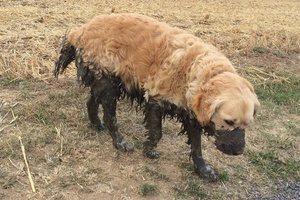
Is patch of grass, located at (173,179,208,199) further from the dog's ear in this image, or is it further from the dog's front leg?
the dog's ear

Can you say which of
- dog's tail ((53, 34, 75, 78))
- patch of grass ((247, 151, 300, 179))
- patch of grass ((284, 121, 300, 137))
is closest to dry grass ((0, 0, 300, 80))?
dog's tail ((53, 34, 75, 78))

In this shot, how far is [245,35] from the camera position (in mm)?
11406

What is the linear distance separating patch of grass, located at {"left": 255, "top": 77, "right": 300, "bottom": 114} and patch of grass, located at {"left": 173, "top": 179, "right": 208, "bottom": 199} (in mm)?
3264

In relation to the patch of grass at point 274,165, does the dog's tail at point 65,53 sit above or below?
above

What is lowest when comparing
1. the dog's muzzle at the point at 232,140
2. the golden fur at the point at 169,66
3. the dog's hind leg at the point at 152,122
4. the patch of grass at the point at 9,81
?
the patch of grass at the point at 9,81

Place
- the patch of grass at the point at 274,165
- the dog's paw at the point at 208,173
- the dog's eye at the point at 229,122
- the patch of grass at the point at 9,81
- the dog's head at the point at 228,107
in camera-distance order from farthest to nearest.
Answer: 1. the patch of grass at the point at 9,81
2. the patch of grass at the point at 274,165
3. the dog's paw at the point at 208,173
4. the dog's eye at the point at 229,122
5. the dog's head at the point at 228,107

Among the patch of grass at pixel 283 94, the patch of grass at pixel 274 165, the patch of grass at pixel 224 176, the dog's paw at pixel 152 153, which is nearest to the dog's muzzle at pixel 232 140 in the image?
the patch of grass at pixel 224 176

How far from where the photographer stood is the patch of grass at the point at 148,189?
419cm

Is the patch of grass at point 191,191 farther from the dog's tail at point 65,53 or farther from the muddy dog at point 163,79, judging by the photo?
the dog's tail at point 65,53

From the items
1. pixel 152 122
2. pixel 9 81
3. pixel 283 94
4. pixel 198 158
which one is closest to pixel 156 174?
pixel 198 158

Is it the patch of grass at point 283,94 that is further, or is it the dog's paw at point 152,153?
the patch of grass at point 283,94

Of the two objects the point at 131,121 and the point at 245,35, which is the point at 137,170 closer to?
the point at 131,121

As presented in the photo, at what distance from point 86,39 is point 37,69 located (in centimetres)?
291

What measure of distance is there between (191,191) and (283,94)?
4.10 metres
